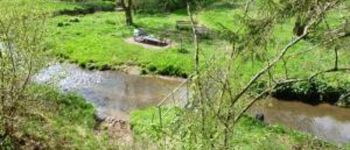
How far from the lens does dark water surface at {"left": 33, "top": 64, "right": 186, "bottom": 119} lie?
3322 centimetres

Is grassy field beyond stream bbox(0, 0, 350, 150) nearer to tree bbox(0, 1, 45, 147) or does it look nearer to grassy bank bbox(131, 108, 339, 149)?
grassy bank bbox(131, 108, 339, 149)

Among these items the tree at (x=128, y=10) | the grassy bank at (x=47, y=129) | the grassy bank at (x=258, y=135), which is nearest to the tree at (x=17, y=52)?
the grassy bank at (x=47, y=129)

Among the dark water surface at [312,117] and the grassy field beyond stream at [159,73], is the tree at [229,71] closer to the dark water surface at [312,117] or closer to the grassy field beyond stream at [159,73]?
the grassy field beyond stream at [159,73]

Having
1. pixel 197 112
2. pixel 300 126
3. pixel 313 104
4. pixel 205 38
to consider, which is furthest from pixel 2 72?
pixel 205 38

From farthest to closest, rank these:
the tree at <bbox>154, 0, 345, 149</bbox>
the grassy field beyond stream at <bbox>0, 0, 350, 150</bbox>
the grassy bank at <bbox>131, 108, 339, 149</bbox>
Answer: the grassy bank at <bbox>131, 108, 339, 149</bbox> → the grassy field beyond stream at <bbox>0, 0, 350, 150</bbox> → the tree at <bbox>154, 0, 345, 149</bbox>

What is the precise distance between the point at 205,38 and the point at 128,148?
→ 24254 millimetres

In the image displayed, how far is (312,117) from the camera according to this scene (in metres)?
32.7

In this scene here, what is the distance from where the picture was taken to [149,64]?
3959 centimetres

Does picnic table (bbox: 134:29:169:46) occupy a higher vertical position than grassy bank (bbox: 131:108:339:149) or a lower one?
higher

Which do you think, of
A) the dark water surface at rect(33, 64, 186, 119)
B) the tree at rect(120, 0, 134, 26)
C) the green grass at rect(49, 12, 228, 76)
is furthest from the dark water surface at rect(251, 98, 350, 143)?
the tree at rect(120, 0, 134, 26)

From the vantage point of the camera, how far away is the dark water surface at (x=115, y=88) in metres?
33.2

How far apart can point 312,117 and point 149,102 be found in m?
8.70

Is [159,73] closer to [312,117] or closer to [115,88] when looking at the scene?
[115,88]

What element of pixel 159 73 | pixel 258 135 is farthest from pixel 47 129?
pixel 159 73
